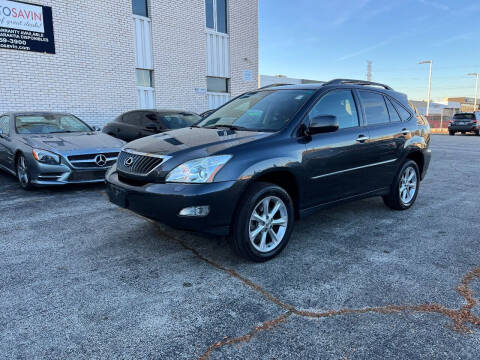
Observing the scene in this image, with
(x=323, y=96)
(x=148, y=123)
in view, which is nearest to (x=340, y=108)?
(x=323, y=96)

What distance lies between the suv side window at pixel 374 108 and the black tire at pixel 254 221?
72.8 inches

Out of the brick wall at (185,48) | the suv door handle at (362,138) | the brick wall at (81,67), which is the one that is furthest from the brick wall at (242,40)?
the suv door handle at (362,138)

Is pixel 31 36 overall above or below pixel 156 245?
above

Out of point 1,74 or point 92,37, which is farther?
point 92,37

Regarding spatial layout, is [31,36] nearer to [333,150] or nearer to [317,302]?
[333,150]

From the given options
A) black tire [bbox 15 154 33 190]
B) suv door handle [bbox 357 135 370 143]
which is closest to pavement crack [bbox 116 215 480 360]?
suv door handle [bbox 357 135 370 143]

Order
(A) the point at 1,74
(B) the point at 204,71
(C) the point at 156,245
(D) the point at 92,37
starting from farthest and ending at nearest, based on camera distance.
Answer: (B) the point at 204,71, (D) the point at 92,37, (A) the point at 1,74, (C) the point at 156,245

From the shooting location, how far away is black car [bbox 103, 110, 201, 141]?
8.60 meters

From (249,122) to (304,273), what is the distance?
5.82 feet

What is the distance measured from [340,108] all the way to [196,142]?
1.85 m

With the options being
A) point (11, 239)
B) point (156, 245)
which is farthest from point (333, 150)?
point (11, 239)

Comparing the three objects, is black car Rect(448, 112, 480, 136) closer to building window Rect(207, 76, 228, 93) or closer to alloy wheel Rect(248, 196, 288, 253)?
building window Rect(207, 76, 228, 93)

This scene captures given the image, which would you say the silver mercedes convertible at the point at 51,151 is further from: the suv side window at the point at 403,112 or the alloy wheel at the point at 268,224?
the suv side window at the point at 403,112

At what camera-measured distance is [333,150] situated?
12.9 ft
